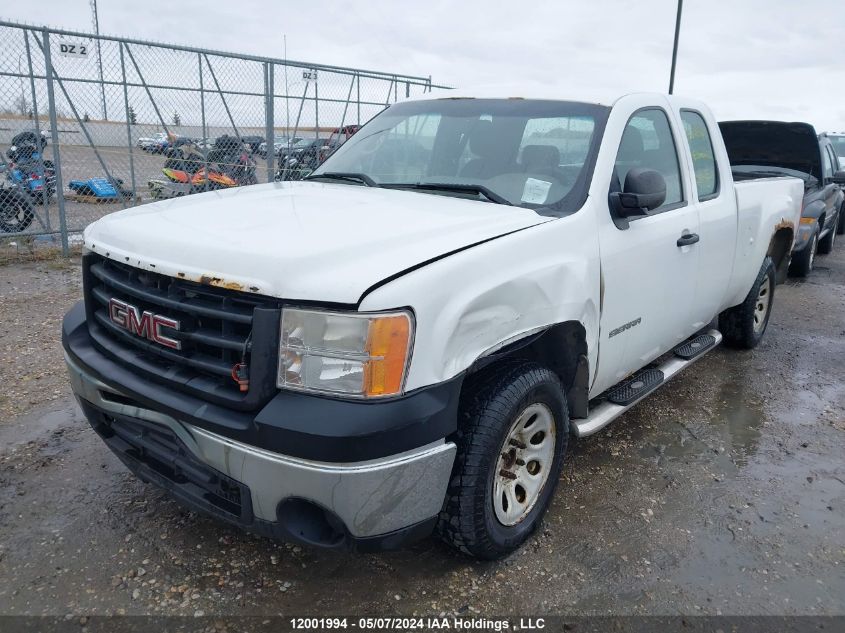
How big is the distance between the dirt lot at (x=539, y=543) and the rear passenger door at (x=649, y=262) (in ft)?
2.08

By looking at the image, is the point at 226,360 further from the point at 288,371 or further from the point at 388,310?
the point at 388,310

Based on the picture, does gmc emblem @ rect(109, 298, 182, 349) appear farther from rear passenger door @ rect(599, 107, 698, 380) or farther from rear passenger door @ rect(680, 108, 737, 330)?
rear passenger door @ rect(680, 108, 737, 330)

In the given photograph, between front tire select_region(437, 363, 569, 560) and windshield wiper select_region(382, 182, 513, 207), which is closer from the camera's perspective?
front tire select_region(437, 363, 569, 560)

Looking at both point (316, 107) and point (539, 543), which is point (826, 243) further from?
point (539, 543)

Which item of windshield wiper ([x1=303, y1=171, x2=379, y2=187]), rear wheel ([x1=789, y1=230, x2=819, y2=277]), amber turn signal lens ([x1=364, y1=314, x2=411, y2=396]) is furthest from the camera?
rear wheel ([x1=789, y1=230, x2=819, y2=277])

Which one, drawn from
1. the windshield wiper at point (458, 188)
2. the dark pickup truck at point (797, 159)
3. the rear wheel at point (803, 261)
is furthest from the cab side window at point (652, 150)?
the rear wheel at point (803, 261)

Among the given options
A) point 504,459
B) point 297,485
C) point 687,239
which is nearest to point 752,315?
point 687,239

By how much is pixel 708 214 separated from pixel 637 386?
1.15 metres

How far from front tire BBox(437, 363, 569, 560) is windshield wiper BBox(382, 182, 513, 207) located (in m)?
0.79

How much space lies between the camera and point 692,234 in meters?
3.64

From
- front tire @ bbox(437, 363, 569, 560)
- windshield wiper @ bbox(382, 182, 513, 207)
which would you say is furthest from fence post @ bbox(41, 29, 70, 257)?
front tire @ bbox(437, 363, 569, 560)

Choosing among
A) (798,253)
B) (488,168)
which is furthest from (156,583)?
(798,253)

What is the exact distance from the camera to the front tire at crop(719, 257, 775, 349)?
5.17 m

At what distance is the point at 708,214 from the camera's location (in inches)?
154
